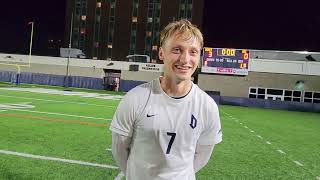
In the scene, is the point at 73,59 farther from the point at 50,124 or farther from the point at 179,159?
the point at 179,159

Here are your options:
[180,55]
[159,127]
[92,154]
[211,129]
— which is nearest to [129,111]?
[159,127]

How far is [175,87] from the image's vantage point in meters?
2.32

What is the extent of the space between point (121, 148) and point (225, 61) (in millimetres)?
35824

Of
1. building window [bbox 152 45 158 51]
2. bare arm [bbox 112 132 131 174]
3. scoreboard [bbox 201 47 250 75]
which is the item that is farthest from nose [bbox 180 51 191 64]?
building window [bbox 152 45 158 51]

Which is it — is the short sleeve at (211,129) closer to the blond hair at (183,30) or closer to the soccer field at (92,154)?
the blond hair at (183,30)

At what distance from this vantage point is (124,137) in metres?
2.34

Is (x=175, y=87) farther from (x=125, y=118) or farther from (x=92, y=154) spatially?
(x=92, y=154)

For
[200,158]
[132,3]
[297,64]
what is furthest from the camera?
[132,3]

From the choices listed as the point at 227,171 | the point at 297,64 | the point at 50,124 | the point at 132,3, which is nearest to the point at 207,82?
the point at 297,64

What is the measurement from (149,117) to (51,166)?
511 centimetres

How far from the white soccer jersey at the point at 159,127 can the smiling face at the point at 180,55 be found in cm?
13

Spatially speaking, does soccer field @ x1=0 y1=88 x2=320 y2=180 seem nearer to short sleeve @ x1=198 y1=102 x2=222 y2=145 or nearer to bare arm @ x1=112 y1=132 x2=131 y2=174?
bare arm @ x1=112 y1=132 x2=131 y2=174

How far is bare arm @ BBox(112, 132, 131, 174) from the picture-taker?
2361 millimetres

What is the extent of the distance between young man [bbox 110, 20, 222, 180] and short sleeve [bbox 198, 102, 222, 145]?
1 centimetres
